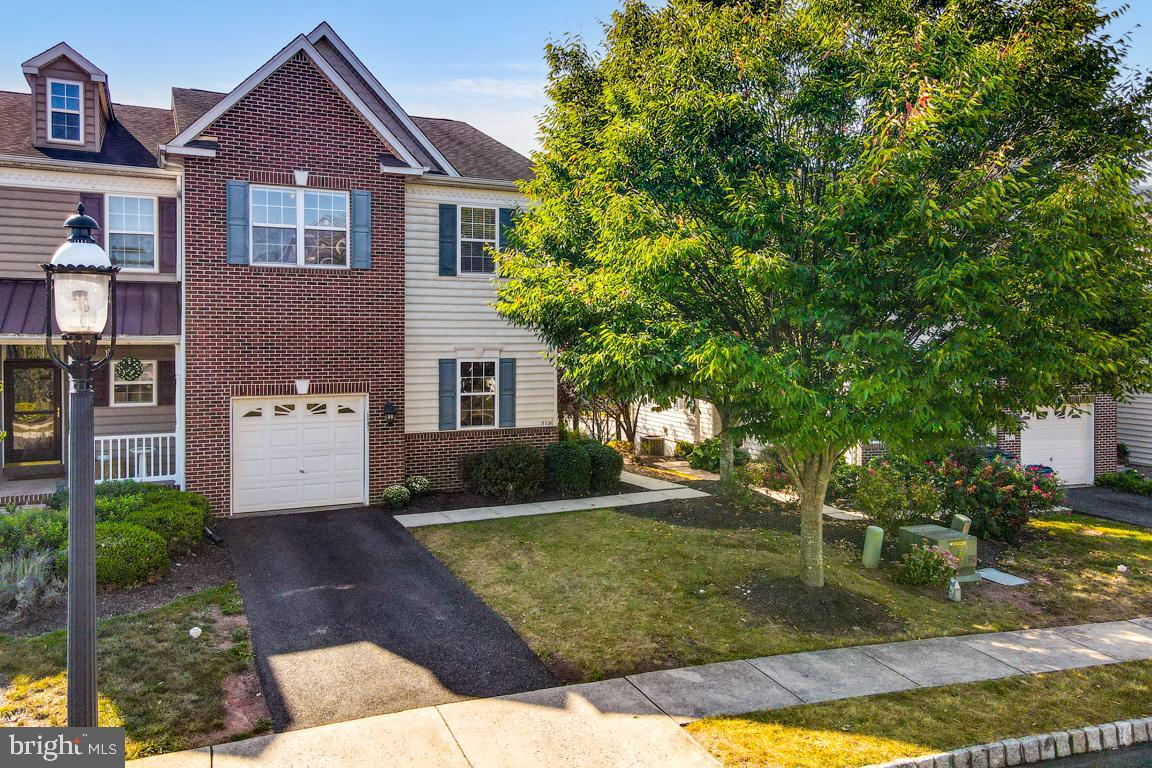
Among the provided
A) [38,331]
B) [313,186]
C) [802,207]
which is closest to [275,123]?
[313,186]

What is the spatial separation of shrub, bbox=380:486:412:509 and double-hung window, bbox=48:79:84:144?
1021cm

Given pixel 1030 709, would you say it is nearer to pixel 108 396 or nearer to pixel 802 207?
pixel 802 207

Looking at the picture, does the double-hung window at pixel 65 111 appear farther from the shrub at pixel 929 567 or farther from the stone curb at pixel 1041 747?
the stone curb at pixel 1041 747

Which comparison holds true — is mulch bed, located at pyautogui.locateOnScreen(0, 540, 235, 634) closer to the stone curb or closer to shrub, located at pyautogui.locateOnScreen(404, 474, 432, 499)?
shrub, located at pyautogui.locateOnScreen(404, 474, 432, 499)

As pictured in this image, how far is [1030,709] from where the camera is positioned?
23.7 feet

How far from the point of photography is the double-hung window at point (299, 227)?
47.1ft

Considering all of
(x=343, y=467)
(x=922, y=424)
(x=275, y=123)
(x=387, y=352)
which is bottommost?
(x=343, y=467)

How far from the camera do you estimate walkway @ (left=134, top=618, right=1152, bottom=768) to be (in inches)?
242

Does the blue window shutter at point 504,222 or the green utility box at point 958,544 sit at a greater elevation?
the blue window shutter at point 504,222

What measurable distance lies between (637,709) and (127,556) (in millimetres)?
7568

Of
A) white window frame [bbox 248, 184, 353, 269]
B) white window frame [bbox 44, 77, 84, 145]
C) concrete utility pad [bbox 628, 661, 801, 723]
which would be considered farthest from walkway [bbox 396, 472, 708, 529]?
white window frame [bbox 44, 77, 84, 145]

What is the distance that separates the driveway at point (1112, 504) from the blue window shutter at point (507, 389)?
1328 centimetres

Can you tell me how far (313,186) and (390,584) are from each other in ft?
28.0

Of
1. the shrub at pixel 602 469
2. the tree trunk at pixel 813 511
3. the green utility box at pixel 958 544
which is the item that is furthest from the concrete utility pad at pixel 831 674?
the shrub at pixel 602 469
